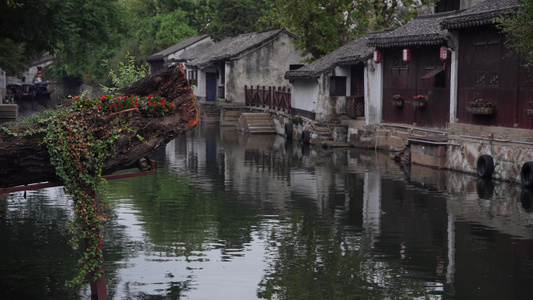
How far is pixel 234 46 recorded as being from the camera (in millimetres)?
50531

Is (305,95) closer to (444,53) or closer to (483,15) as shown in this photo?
(444,53)

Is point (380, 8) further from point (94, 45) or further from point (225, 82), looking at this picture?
point (94, 45)

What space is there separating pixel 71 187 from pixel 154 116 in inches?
51.8

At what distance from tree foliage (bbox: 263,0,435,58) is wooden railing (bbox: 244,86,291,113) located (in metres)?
2.94

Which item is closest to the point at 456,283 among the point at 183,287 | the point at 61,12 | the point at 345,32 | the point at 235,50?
the point at 183,287

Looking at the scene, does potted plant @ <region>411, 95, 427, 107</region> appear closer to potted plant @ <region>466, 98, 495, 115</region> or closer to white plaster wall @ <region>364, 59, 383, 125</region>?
white plaster wall @ <region>364, 59, 383, 125</region>

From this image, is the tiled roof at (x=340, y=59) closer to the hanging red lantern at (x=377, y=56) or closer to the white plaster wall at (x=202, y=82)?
the hanging red lantern at (x=377, y=56)

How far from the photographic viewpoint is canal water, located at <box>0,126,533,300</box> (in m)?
10.9

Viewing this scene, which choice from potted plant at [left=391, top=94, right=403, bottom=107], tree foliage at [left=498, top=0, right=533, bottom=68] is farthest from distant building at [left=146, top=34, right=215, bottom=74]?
tree foliage at [left=498, top=0, right=533, bottom=68]

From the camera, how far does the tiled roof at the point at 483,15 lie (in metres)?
20.4

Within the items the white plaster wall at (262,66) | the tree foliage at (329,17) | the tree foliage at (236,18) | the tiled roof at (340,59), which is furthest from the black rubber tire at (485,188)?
the tree foliage at (236,18)

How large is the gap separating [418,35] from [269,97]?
56.7 ft

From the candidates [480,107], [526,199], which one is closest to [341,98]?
[480,107]

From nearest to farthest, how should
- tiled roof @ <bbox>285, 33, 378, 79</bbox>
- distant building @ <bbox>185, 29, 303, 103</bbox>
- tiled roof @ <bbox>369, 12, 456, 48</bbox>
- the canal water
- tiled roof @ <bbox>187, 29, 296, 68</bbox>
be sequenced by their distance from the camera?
1. the canal water
2. tiled roof @ <bbox>369, 12, 456, 48</bbox>
3. tiled roof @ <bbox>285, 33, 378, 79</bbox>
4. tiled roof @ <bbox>187, 29, 296, 68</bbox>
5. distant building @ <bbox>185, 29, 303, 103</bbox>
